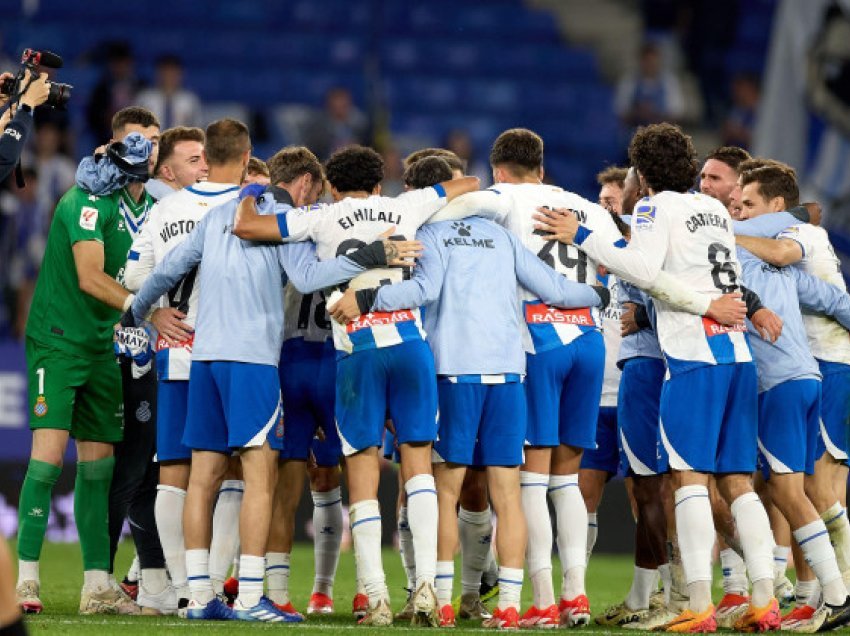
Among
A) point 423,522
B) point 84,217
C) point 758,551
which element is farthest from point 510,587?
point 84,217

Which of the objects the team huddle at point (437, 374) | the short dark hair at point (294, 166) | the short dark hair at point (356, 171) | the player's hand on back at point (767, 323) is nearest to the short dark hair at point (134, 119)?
the team huddle at point (437, 374)

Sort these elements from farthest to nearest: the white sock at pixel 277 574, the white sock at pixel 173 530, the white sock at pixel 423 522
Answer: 1. the white sock at pixel 277 574
2. the white sock at pixel 173 530
3. the white sock at pixel 423 522

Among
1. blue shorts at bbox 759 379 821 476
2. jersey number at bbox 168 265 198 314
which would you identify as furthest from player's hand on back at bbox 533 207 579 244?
jersey number at bbox 168 265 198 314

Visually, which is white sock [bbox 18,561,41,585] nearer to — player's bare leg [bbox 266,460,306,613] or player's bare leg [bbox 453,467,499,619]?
player's bare leg [bbox 266,460,306,613]

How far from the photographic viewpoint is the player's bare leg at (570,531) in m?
7.62

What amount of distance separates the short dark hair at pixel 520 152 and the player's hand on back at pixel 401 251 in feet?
2.69

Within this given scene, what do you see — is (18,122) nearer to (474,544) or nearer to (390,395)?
(390,395)

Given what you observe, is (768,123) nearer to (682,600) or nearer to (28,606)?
(682,600)

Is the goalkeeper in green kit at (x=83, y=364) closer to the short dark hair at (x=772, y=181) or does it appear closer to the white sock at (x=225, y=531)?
the white sock at (x=225, y=531)

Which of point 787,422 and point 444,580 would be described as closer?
point 444,580

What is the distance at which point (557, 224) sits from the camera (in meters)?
7.79

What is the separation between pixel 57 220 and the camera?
8.48 meters

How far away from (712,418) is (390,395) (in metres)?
1.52

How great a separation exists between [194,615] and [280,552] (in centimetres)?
78
